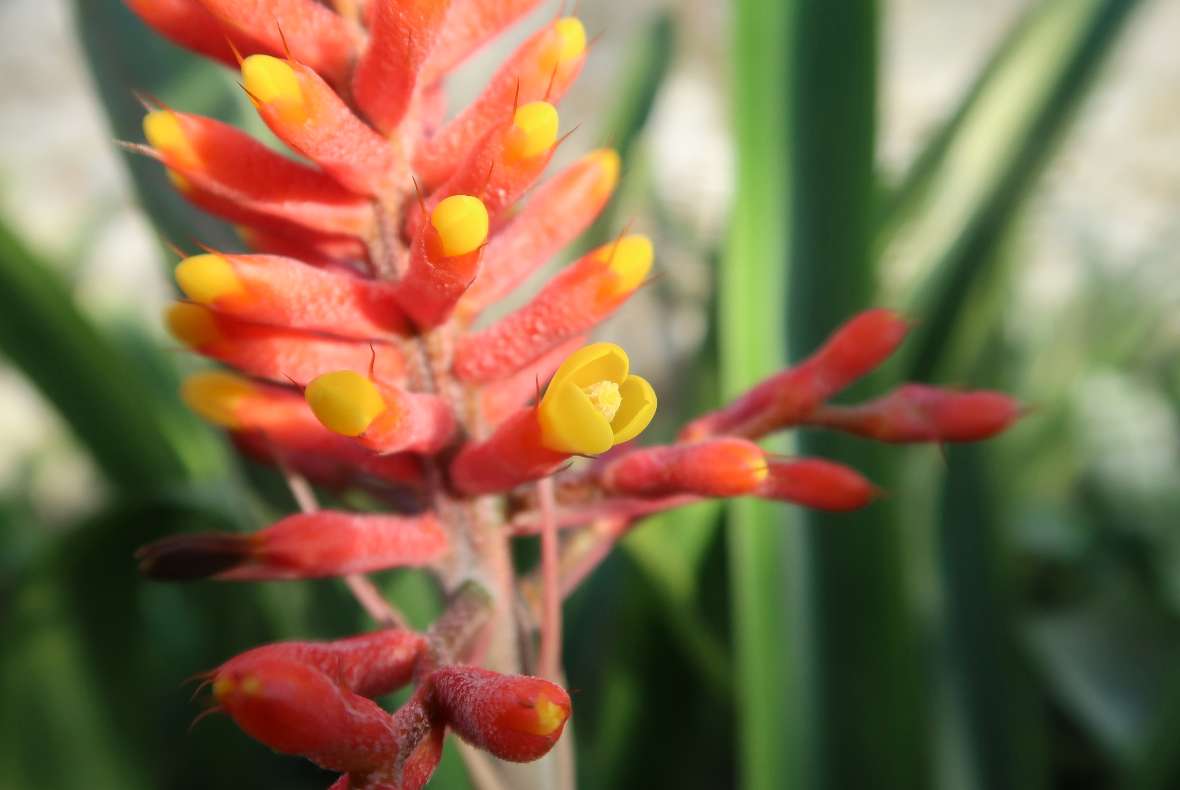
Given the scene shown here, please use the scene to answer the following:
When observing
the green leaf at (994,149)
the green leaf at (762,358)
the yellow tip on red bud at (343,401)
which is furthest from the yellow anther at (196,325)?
the green leaf at (994,149)

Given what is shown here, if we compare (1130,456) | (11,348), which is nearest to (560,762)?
(11,348)

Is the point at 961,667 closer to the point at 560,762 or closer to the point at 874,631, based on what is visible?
the point at 874,631

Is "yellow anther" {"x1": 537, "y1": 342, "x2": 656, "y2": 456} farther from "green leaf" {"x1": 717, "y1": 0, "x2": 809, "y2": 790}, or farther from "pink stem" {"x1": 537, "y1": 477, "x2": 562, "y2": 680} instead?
"green leaf" {"x1": 717, "y1": 0, "x2": 809, "y2": 790}

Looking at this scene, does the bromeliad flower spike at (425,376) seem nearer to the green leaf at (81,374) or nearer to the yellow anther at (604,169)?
the yellow anther at (604,169)


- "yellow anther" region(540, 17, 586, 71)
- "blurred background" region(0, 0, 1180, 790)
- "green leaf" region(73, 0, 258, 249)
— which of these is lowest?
"blurred background" region(0, 0, 1180, 790)

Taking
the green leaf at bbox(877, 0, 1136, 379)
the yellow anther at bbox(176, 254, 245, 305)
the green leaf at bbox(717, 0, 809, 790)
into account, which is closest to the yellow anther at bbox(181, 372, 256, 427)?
the yellow anther at bbox(176, 254, 245, 305)

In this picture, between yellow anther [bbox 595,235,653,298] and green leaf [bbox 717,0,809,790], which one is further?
green leaf [bbox 717,0,809,790]
